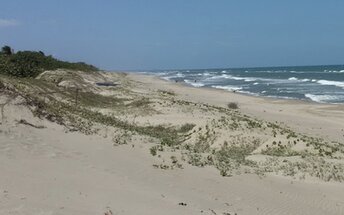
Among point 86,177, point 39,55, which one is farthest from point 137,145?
point 39,55

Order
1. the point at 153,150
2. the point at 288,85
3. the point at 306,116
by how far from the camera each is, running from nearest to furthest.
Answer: the point at 153,150 → the point at 306,116 → the point at 288,85

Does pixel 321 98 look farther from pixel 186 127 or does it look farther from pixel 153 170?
pixel 153 170

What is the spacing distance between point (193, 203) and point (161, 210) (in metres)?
1.20

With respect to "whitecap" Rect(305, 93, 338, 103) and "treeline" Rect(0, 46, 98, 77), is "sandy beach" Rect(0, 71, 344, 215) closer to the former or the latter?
"treeline" Rect(0, 46, 98, 77)

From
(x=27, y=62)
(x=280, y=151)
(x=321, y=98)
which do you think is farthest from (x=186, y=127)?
(x=321, y=98)

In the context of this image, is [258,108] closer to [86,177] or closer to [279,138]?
[279,138]

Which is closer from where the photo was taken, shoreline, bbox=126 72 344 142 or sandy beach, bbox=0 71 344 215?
sandy beach, bbox=0 71 344 215

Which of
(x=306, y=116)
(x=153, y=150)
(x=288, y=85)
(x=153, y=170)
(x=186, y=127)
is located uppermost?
(x=153, y=150)

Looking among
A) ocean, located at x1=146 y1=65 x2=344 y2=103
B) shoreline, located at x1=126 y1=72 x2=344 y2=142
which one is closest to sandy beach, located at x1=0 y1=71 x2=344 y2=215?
shoreline, located at x1=126 y1=72 x2=344 y2=142

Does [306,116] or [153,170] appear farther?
[306,116]

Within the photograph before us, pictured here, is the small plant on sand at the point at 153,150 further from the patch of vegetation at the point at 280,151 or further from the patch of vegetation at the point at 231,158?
the patch of vegetation at the point at 280,151

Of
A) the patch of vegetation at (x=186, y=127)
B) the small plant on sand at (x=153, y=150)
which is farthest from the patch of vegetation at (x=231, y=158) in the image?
the patch of vegetation at (x=186, y=127)

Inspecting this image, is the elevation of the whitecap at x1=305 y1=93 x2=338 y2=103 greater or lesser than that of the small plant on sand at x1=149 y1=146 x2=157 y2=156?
lesser

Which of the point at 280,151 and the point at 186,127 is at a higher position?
the point at 186,127
